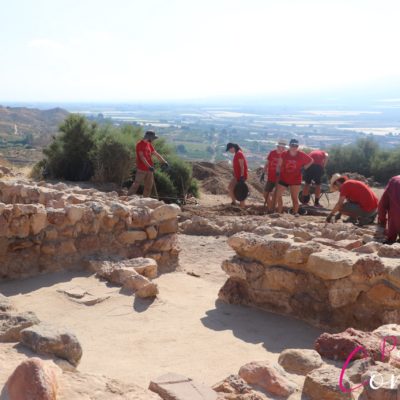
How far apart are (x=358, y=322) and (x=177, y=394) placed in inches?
107

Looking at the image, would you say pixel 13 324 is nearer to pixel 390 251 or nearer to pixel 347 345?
pixel 347 345

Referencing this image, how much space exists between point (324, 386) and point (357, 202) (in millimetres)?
6810

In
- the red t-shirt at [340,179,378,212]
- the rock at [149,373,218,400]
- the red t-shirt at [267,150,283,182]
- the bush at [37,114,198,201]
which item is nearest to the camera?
the rock at [149,373,218,400]

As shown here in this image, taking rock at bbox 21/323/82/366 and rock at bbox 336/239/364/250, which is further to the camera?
rock at bbox 336/239/364/250

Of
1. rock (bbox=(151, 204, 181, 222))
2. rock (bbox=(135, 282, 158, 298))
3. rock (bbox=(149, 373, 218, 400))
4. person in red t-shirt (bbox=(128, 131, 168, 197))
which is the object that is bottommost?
rock (bbox=(135, 282, 158, 298))

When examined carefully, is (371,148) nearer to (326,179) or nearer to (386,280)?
(326,179)

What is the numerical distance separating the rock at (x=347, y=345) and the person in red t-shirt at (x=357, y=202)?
5674 millimetres

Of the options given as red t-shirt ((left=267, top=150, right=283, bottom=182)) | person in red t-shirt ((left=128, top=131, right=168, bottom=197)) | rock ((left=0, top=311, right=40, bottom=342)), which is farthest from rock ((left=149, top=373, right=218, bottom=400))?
red t-shirt ((left=267, top=150, right=283, bottom=182))

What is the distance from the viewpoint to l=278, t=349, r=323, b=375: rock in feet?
11.9

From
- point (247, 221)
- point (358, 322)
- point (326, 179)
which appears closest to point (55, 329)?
point (358, 322)

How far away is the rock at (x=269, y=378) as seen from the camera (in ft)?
10.7

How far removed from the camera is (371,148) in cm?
2464

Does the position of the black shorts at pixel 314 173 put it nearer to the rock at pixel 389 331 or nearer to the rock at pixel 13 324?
the rock at pixel 389 331

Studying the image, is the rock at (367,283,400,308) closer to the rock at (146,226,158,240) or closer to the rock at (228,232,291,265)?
the rock at (228,232,291,265)
